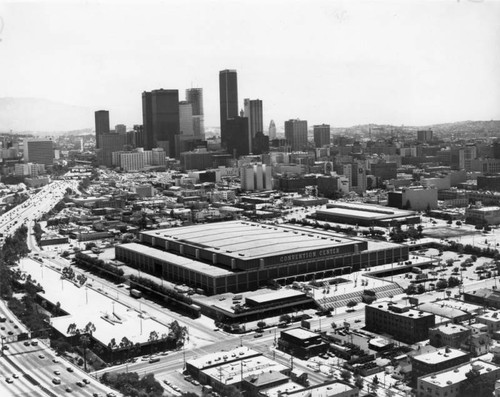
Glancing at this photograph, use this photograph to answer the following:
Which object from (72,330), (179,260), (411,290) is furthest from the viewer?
(179,260)

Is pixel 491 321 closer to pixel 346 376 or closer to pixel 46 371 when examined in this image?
pixel 346 376

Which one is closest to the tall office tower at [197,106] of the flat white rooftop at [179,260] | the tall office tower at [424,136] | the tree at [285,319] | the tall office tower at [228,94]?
the tall office tower at [228,94]

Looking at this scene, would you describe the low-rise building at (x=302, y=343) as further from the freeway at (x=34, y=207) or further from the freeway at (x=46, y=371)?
the freeway at (x=34, y=207)

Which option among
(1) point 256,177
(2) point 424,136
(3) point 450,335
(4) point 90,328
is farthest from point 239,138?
(3) point 450,335

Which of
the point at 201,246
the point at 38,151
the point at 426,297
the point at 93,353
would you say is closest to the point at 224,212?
the point at 201,246

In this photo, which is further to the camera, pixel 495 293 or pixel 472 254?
pixel 472 254

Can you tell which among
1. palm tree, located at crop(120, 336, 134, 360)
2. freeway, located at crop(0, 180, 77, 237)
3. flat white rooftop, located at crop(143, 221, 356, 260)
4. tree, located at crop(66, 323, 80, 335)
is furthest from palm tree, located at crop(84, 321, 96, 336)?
freeway, located at crop(0, 180, 77, 237)

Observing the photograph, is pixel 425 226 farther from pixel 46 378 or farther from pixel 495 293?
pixel 46 378
